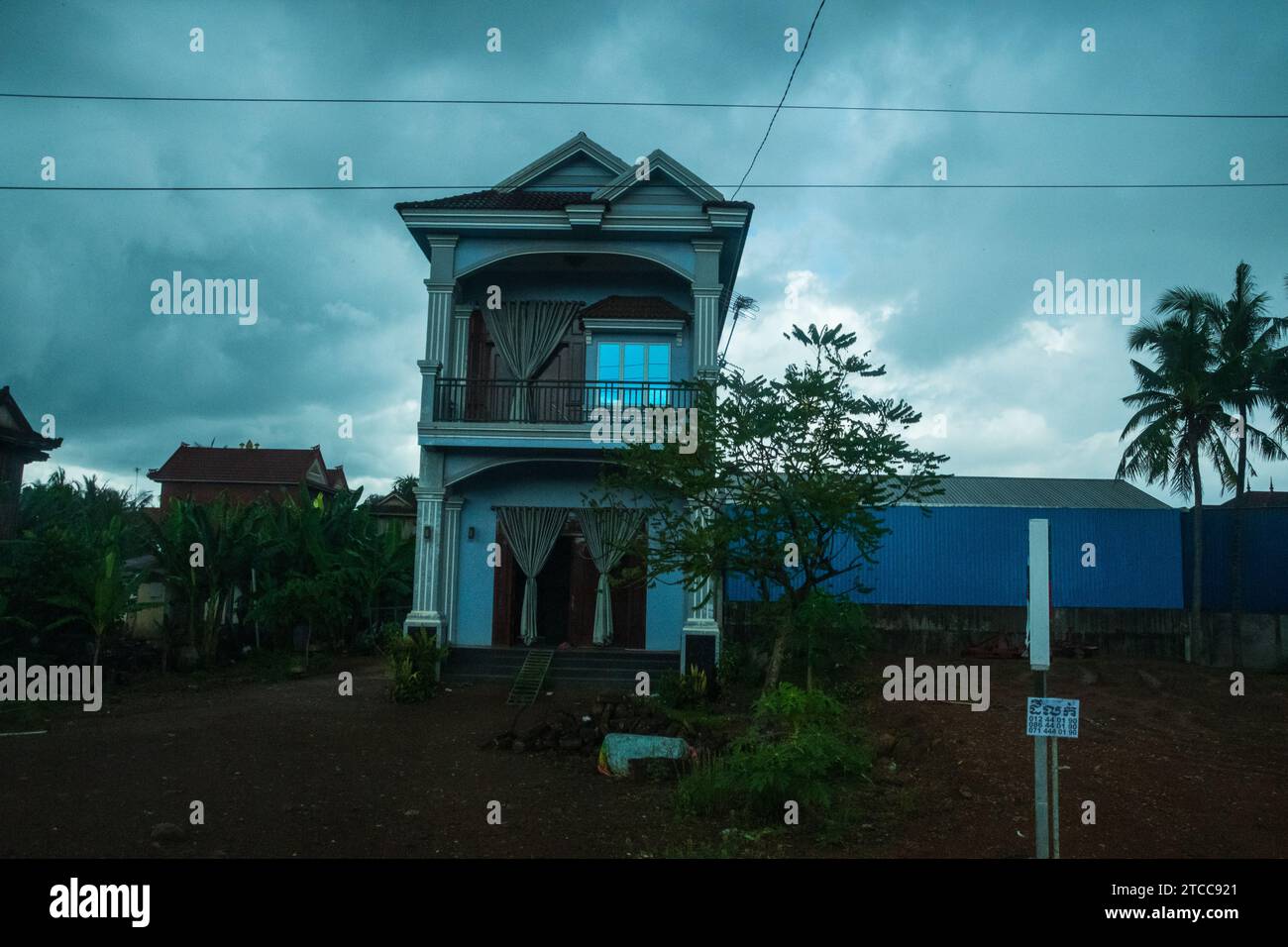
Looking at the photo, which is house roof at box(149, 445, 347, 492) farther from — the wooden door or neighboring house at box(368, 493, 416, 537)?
the wooden door

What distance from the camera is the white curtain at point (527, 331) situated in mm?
15695

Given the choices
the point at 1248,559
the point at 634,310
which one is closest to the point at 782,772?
the point at 634,310

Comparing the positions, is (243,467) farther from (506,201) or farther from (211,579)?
(506,201)

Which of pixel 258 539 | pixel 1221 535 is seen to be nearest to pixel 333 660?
pixel 258 539

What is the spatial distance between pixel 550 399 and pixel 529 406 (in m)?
0.50

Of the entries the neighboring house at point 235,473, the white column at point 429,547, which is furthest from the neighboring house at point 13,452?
the neighboring house at point 235,473

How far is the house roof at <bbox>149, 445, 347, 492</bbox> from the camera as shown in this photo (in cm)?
4731

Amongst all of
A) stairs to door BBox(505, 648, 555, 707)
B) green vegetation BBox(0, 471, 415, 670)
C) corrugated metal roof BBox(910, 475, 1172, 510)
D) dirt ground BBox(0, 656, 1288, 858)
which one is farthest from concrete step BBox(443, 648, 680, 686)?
corrugated metal roof BBox(910, 475, 1172, 510)

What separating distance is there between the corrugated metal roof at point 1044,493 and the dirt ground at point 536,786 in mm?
18040

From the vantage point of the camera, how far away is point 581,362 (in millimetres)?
16031

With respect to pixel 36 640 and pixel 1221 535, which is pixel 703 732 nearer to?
pixel 36 640

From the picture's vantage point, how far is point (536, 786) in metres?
8.79

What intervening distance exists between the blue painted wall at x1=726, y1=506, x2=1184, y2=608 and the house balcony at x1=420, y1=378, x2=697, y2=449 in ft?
20.1
